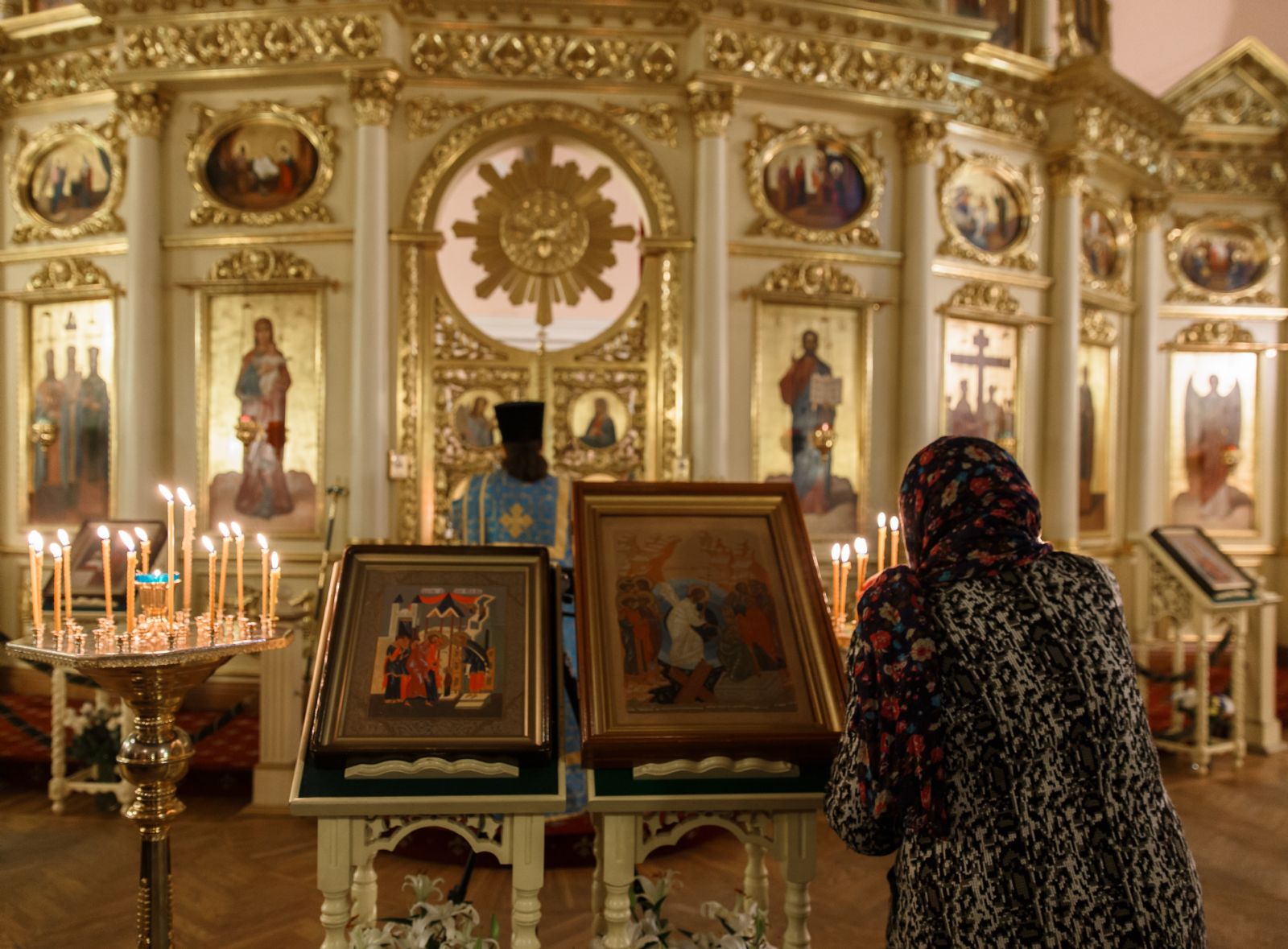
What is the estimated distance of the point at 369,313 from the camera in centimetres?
765

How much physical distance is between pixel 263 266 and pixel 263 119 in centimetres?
128

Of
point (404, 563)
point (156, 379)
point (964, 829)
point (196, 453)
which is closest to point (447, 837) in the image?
point (404, 563)

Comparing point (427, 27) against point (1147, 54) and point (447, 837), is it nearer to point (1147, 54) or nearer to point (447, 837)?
point (447, 837)

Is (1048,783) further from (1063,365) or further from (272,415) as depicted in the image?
(1063,365)

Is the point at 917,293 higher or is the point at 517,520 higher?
the point at 917,293

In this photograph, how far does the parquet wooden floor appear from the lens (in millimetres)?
4047

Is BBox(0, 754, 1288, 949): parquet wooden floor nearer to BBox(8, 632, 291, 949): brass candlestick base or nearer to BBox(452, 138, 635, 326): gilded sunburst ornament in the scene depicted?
BBox(8, 632, 291, 949): brass candlestick base

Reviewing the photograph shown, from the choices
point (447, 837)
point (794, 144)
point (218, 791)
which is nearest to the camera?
point (447, 837)

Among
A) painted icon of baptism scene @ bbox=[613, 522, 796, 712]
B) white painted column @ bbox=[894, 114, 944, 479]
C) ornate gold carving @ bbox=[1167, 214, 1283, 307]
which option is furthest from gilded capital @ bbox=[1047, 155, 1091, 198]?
painted icon of baptism scene @ bbox=[613, 522, 796, 712]

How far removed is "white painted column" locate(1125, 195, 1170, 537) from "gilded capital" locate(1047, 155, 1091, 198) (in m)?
1.60

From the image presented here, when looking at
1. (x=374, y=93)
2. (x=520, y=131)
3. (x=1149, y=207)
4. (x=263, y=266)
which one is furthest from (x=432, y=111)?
(x=1149, y=207)

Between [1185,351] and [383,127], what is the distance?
366 inches

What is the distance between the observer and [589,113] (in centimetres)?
789

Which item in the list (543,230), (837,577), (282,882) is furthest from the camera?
(543,230)
